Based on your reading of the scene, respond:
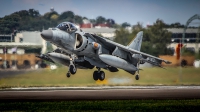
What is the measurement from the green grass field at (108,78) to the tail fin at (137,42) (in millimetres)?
1588

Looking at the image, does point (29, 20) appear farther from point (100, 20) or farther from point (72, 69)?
point (72, 69)

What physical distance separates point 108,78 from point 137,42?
3.13 meters

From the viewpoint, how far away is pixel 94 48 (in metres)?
27.4

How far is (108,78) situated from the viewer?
1167 inches

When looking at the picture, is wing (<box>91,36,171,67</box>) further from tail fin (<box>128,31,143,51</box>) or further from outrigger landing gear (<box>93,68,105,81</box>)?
outrigger landing gear (<box>93,68,105,81</box>)

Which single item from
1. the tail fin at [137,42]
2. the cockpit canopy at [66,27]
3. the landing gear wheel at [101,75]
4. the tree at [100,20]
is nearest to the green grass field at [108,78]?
the landing gear wheel at [101,75]

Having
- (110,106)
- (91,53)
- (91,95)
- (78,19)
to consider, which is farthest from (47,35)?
(110,106)

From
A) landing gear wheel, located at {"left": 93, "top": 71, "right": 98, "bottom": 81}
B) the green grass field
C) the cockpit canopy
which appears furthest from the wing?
the cockpit canopy

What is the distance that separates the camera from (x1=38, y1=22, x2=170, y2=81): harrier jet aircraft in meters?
26.2

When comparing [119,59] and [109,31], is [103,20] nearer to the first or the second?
[109,31]

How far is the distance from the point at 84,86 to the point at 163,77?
5279 millimetres

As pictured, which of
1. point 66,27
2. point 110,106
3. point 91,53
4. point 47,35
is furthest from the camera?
point 91,53

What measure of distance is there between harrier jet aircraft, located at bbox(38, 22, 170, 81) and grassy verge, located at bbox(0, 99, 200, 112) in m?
7.36

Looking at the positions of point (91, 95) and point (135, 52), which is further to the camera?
point (135, 52)
